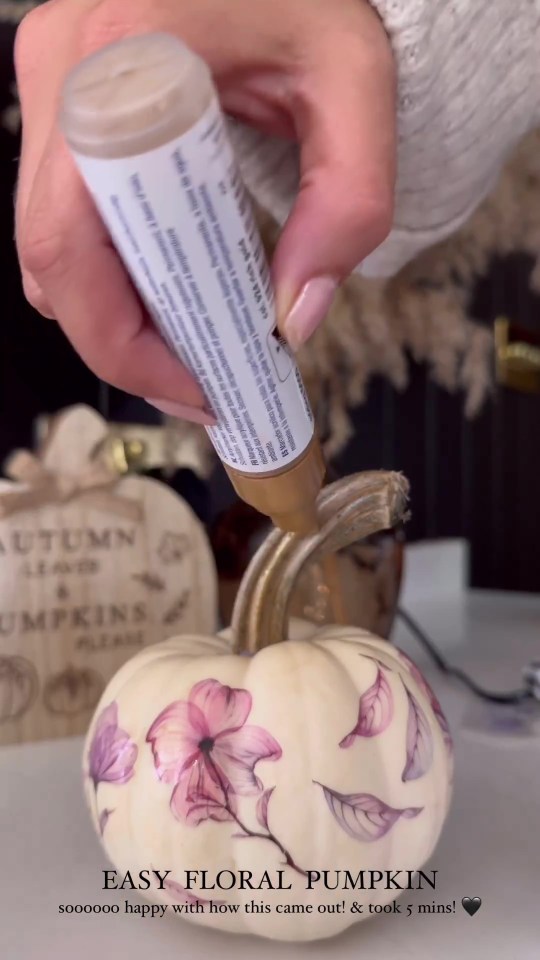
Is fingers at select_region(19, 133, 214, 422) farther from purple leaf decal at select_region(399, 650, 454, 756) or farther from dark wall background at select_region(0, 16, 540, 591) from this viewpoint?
dark wall background at select_region(0, 16, 540, 591)

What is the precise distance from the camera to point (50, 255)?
233 millimetres

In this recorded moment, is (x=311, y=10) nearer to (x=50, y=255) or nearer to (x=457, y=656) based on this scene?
(x=50, y=255)

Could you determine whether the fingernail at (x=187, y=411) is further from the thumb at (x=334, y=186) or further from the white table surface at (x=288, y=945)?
the white table surface at (x=288, y=945)

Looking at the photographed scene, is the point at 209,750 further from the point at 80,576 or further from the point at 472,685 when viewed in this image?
the point at 472,685

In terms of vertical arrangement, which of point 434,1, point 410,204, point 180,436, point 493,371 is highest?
point 434,1

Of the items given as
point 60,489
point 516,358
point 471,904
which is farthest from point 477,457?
point 471,904

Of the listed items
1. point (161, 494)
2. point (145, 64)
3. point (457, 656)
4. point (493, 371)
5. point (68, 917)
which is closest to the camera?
point (145, 64)

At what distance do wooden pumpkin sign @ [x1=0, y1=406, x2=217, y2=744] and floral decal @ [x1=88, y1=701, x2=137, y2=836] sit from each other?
20cm

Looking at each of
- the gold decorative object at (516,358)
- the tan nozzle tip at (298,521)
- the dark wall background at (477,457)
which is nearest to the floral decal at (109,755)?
the tan nozzle tip at (298,521)

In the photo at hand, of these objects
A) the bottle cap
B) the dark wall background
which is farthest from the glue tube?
the dark wall background

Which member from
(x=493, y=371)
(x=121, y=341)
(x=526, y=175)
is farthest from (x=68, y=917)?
(x=493, y=371)

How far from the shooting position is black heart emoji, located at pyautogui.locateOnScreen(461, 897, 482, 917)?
32 centimetres

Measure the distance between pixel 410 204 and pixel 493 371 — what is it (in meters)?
0.82

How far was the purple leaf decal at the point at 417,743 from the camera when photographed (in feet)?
1.03
